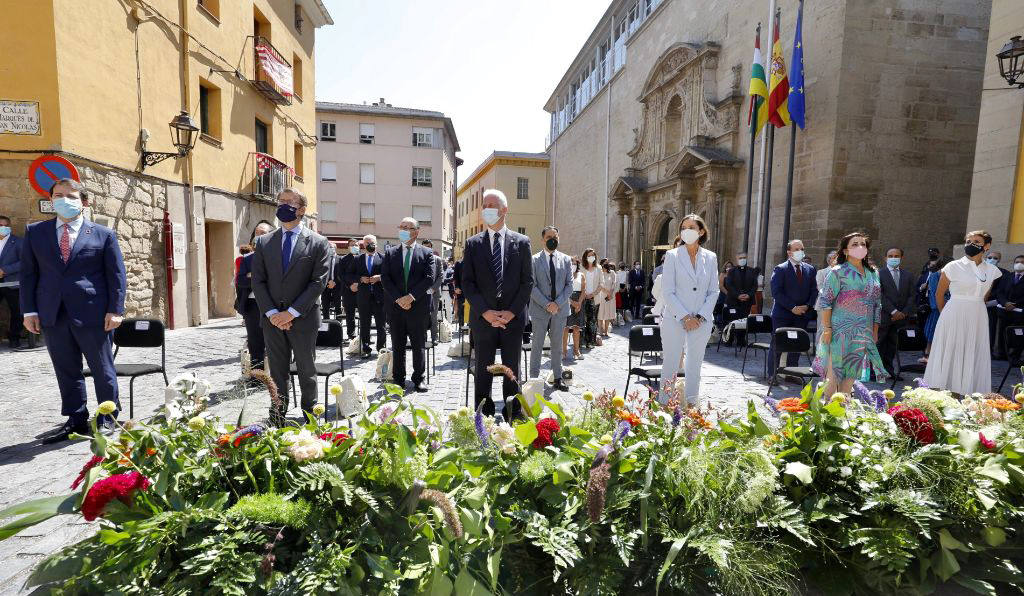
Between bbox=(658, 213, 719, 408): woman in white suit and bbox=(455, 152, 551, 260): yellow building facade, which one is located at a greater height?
bbox=(455, 152, 551, 260): yellow building facade

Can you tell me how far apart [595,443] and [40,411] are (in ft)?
19.4

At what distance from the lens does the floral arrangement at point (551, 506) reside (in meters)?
1.36

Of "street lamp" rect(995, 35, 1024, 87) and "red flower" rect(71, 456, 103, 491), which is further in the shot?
"street lamp" rect(995, 35, 1024, 87)

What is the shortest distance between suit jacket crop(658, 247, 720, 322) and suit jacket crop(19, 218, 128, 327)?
499 centimetres

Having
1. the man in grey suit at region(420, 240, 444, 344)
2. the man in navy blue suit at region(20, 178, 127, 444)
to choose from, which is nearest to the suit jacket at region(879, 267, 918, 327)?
the man in grey suit at region(420, 240, 444, 344)

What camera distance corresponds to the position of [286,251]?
4527mm

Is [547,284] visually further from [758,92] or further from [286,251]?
[758,92]

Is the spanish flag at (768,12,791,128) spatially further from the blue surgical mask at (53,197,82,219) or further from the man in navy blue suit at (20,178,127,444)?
the blue surgical mask at (53,197,82,219)

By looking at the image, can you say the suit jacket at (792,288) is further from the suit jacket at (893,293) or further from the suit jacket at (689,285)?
the suit jacket at (689,285)

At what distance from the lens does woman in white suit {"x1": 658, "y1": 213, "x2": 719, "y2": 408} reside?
193 inches

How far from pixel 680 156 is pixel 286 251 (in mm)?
14970

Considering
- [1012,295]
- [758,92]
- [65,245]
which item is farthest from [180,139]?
[1012,295]

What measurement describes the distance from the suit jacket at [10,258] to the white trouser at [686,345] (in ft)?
32.6

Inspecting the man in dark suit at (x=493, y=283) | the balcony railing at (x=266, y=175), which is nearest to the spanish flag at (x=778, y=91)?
the man in dark suit at (x=493, y=283)
